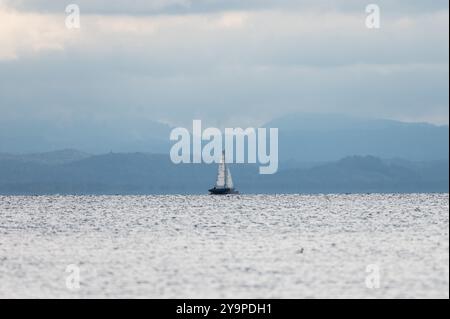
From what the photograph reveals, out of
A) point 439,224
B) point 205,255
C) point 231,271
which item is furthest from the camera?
point 439,224

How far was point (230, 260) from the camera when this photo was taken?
2603 inches

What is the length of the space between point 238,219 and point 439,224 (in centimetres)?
2412

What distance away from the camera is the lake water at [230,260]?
53344mm

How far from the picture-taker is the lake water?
5334cm

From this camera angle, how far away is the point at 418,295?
50031 mm

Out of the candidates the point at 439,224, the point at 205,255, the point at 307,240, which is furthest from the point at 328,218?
the point at 205,255
